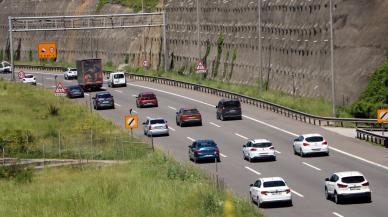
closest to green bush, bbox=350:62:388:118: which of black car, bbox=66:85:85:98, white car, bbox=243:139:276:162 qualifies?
white car, bbox=243:139:276:162

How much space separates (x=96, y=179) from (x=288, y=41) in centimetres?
5211

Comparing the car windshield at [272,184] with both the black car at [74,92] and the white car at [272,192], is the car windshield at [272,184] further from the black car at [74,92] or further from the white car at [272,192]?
the black car at [74,92]

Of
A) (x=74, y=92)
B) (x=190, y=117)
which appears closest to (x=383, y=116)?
(x=190, y=117)

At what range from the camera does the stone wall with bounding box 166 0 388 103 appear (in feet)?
284

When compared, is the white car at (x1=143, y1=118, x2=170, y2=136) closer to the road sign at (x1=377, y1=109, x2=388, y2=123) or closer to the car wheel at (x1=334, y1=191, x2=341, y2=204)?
the road sign at (x1=377, y1=109, x2=388, y2=123)

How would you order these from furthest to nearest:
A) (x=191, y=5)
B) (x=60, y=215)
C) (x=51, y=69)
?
(x=51, y=69) < (x=191, y=5) < (x=60, y=215)

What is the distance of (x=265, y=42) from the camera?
108125 mm

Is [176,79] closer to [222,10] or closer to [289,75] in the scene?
[222,10]

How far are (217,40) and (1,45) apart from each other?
66.6 metres

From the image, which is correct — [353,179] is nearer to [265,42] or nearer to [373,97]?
[373,97]

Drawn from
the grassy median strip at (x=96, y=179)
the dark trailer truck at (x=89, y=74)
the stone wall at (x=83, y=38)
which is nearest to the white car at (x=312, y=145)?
the grassy median strip at (x=96, y=179)

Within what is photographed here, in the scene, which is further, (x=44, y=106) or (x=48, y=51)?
(x=48, y=51)

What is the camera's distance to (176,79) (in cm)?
11631

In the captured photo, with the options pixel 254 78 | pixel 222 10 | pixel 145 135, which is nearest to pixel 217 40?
pixel 222 10
